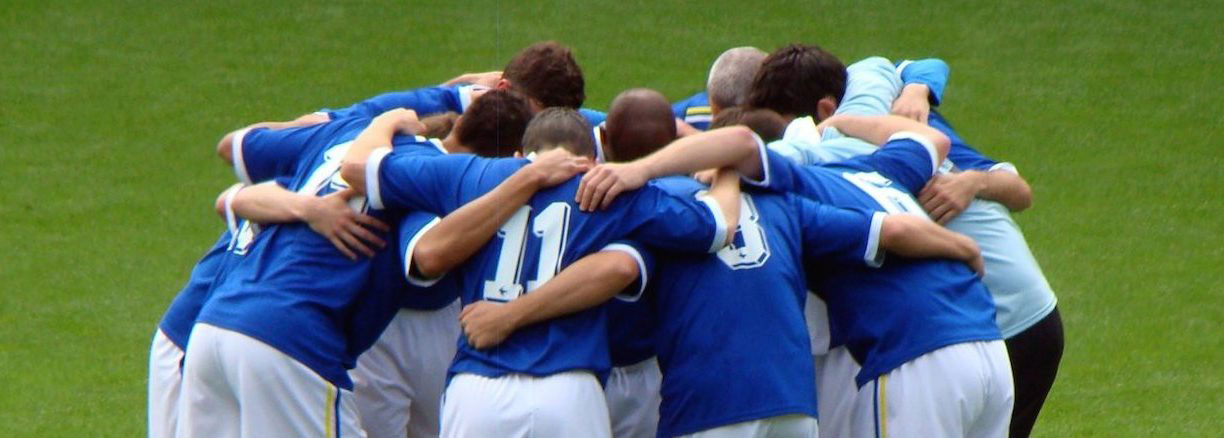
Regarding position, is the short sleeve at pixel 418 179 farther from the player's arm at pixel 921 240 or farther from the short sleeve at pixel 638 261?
the player's arm at pixel 921 240

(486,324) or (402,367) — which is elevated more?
(486,324)

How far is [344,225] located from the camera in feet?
14.7

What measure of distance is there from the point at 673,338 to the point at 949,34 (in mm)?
9842

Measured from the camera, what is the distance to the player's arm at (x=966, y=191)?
4750mm

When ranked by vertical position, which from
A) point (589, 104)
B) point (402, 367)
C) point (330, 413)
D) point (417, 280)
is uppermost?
point (417, 280)

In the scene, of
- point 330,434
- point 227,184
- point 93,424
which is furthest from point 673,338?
point 227,184

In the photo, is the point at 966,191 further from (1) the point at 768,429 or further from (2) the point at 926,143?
(1) the point at 768,429

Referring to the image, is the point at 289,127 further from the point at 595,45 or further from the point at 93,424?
the point at 595,45

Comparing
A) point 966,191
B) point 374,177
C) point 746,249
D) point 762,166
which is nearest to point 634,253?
point 746,249

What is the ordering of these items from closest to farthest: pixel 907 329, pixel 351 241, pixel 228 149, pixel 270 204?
pixel 907 329, pixel 351 241, pixel 270 204, pixel 228 149

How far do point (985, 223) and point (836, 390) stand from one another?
0.64m

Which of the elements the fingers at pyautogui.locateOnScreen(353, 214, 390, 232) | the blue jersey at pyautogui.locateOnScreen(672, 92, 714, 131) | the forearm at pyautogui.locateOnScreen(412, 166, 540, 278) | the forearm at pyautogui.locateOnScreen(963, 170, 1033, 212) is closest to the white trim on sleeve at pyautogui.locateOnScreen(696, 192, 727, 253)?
the forearm at pyautogui.locateOnScreen(412, 166, 540, 278)

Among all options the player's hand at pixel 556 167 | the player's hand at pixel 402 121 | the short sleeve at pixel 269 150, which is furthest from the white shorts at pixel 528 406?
the short sleeve at pixel 269 150

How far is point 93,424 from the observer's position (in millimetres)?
7145
